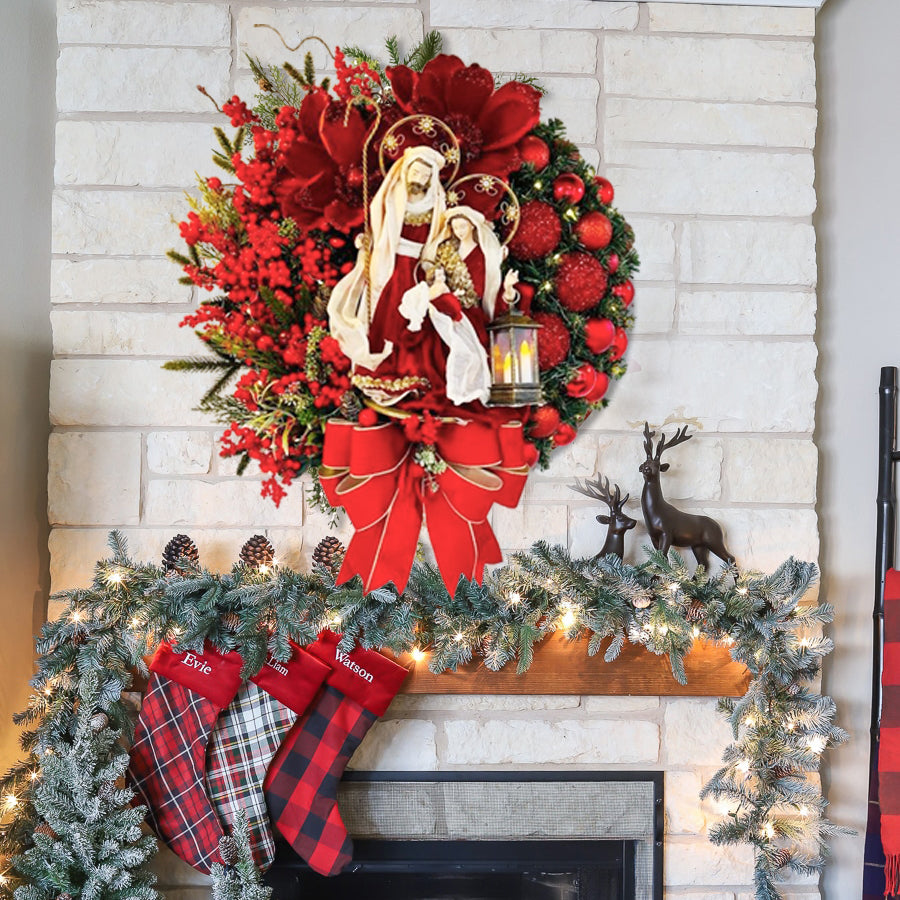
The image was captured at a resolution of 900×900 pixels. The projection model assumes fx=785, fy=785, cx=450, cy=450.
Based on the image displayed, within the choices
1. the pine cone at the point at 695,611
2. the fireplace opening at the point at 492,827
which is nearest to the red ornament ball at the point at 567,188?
the pine cone at the point at 695,611

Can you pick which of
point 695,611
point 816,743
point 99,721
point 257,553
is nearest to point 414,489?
point 257,553

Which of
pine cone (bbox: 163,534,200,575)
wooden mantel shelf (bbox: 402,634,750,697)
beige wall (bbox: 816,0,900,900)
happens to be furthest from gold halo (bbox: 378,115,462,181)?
beige wall (bbox: 816,0,900,900)

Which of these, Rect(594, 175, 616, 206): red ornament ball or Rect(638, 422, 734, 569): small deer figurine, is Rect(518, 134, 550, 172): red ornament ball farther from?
Rect(638, 422, 734, 569): small deer figurine

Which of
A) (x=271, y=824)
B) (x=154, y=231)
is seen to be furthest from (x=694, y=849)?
(x=154, y=231)

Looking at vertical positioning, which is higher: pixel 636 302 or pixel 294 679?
pixel 636 302

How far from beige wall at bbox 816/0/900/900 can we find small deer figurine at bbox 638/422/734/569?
35 centimetres

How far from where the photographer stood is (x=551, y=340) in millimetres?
1099

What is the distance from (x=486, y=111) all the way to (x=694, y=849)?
1.44 meters

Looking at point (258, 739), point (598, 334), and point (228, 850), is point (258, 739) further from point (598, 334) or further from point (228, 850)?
point (598, 334)

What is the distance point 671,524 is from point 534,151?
2.51 ft

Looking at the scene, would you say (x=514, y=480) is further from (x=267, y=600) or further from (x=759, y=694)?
(x=759, y=694)

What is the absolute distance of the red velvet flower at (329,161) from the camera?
38.4 inches

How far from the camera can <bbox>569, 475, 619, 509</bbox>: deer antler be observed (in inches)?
59.9

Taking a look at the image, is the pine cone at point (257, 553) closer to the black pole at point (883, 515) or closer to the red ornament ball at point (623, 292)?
the red ornament ball at point (623, 292)
